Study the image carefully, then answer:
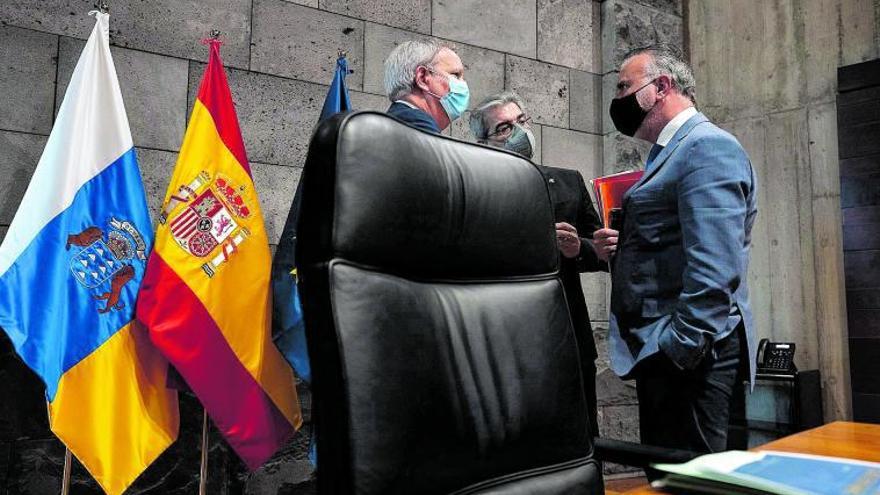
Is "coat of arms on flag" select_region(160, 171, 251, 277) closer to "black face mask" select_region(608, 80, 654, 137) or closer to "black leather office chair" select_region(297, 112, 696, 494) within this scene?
"black face mask" select_region(608, 80, 654, 137)

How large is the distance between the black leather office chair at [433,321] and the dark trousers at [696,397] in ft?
2.34

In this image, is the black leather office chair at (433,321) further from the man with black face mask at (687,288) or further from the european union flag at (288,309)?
the european union flag at (288,309)

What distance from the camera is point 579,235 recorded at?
231cm

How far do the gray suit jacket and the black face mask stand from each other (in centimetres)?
20

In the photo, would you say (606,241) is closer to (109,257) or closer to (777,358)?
(109,257)

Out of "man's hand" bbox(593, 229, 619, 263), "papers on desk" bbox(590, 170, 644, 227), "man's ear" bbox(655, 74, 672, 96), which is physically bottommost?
"man's hand" bbox(593, 229, 619, 263)

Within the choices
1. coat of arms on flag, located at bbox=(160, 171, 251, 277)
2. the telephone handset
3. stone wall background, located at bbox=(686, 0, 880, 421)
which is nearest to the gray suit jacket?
coat of arms on flag, located at bbox=(160, 171, 251, 277)

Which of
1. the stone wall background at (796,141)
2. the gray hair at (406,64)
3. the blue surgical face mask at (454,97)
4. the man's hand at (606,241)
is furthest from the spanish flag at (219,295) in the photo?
the stone wall background at (796,141)

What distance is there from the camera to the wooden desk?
1015 mm

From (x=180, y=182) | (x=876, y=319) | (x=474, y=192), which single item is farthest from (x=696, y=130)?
(x=876, y=319)

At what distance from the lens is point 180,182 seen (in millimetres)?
2025

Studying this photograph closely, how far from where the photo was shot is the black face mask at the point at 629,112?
1.87m

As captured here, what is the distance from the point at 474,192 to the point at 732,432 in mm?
2982

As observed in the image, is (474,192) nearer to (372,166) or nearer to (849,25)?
(372,166)
